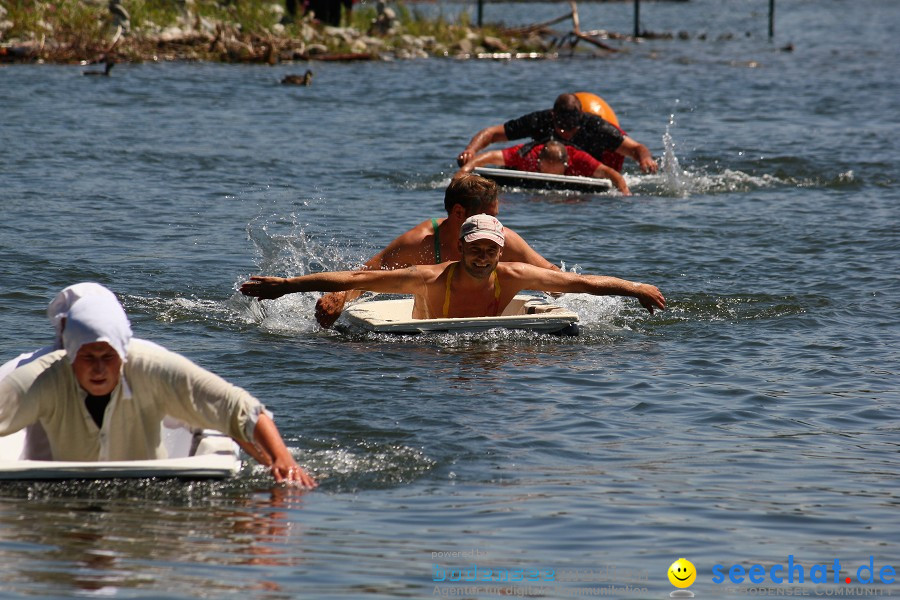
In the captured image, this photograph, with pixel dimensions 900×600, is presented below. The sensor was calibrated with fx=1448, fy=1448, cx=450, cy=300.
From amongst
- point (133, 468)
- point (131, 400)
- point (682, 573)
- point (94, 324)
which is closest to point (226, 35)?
point (131, 400)

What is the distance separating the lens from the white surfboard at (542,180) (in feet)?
50.4

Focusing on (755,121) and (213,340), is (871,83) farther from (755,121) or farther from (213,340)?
(213,340)

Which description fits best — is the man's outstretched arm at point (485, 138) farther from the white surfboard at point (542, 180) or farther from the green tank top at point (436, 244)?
the green tank top at point (436, 244)

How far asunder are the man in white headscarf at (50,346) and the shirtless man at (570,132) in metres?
10.6

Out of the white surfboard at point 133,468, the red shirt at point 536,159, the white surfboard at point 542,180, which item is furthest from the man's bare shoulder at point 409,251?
the red shirt at point 536,159

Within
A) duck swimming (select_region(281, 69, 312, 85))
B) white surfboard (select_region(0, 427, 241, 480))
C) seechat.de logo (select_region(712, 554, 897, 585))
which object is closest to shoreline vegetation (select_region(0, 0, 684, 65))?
duck swimming (select_region(281, 69, 312, 85))

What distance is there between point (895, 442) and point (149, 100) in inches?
698

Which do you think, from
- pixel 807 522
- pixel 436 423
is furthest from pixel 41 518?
pixel 807 522

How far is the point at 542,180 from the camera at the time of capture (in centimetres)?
1542

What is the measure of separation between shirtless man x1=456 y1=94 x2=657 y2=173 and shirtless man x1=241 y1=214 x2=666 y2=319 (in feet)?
22.4

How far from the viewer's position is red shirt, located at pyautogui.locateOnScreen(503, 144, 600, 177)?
643 inches

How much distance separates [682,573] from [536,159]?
11.1 m

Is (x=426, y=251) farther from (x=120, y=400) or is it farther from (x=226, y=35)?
(x=226, y=35)

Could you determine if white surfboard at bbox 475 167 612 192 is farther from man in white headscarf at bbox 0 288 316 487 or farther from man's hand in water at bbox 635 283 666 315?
man in white headscarf at bbox 0 288 316 487
